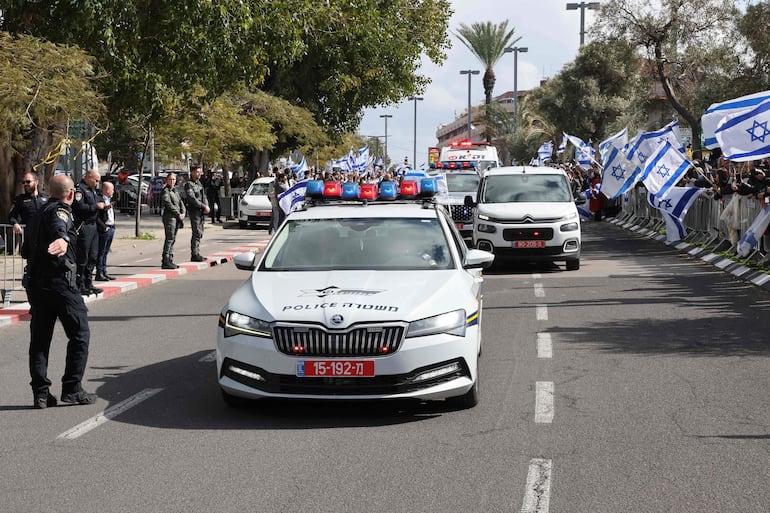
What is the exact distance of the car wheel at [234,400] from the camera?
8500 mm

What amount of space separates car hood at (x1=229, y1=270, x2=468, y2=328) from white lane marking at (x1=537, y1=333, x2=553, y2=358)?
2218 millimetres

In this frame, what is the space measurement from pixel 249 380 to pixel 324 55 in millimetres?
39510

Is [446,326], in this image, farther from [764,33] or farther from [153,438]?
[764,33]

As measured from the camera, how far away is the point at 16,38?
22.3 meters

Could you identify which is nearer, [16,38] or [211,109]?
[16,38]

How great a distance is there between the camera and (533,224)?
67.2 ft

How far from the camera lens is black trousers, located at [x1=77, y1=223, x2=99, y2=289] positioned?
16.9 metres

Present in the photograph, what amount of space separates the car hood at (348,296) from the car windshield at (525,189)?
1267cm

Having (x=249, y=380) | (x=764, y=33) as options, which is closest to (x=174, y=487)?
(x=249, y=380)

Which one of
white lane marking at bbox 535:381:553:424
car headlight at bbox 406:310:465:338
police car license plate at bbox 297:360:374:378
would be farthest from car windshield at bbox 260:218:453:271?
police car license plate at bbox 297:360:374:378

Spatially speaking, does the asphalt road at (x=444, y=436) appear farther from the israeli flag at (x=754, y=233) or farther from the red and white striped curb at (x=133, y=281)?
the israeli flag at (x=754, y=233)

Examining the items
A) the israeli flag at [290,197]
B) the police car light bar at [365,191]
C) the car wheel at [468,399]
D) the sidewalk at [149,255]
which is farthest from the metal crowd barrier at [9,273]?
the car wheel at [468,399]

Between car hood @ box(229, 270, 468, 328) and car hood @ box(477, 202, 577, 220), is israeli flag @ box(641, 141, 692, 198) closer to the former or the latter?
car hood @ box(477, 202, 577, 220)

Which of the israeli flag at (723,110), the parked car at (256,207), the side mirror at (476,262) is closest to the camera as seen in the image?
the side mirror at (476,262)
